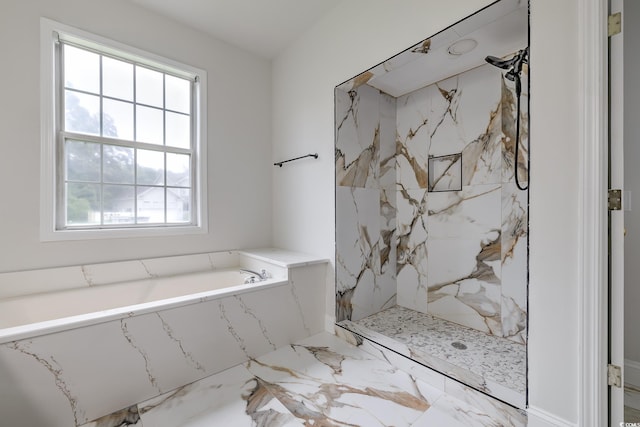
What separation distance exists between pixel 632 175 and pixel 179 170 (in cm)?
321

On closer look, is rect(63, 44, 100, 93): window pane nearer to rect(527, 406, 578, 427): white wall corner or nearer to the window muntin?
the window muntin

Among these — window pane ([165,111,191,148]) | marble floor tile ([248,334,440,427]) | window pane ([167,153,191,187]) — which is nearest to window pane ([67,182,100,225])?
window pane ([167,153,191,187])

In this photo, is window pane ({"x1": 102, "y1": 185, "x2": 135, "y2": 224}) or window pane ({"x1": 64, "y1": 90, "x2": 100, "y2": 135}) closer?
window pane ({"x1": 64, "y1": 90, "x2": 100, "y2": 135})

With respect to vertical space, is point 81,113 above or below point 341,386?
above

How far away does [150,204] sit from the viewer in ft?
7.82

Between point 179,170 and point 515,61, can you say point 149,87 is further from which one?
point 515,61

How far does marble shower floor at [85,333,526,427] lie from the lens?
133 centimetres

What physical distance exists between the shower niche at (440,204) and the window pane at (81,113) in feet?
6.16

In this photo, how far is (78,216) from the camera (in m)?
2.07

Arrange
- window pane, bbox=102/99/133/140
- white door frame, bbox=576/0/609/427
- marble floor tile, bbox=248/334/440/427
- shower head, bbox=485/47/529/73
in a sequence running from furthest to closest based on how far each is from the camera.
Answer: window pane, bbox=102/99/133/140, shower head, bbox=485/47/529/73, marble floor tile, bbox=248/334/440/427, white door frame, bbox=576/0/609/427

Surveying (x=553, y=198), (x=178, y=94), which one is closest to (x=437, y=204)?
(x=553, y=198)

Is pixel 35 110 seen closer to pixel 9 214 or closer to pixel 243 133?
pixel 9 214

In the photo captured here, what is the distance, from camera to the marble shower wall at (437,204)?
2035 millimetres

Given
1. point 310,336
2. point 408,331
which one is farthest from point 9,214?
point 408,331
